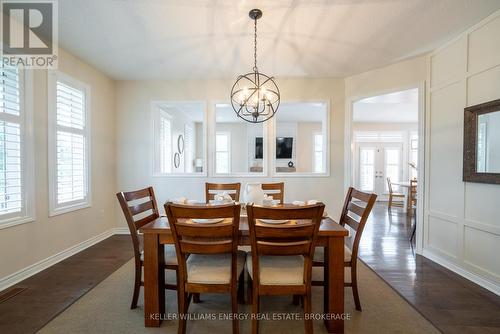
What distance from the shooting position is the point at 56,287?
7.67 ft

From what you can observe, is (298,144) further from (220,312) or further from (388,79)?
(220,312)

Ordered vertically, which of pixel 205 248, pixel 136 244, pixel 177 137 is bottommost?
pixel 136 244

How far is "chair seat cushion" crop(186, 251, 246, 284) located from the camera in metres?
1.64

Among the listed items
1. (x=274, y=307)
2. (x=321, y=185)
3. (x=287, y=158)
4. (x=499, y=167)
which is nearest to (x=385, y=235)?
(x=321, y=185)

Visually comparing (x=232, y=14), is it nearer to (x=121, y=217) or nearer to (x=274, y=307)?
(x=274, y=307)

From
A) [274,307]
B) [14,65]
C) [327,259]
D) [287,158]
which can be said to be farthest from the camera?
[287,158]

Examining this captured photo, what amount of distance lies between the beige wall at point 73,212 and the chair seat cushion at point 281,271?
251 centimetres

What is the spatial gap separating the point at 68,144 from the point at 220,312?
2.95 meters

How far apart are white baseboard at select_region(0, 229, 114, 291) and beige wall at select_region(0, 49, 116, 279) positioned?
1.7 inches

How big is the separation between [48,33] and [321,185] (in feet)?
14.0

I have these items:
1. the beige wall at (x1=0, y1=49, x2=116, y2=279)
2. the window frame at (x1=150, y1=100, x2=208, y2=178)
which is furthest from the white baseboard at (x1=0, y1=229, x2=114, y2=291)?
the window frame at (x1=150, y1=100, x2=208, y2=178)

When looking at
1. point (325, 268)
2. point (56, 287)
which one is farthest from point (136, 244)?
point (325, 268)

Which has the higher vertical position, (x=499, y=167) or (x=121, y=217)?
(x=499, y=167)

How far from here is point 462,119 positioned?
8.86 ft
